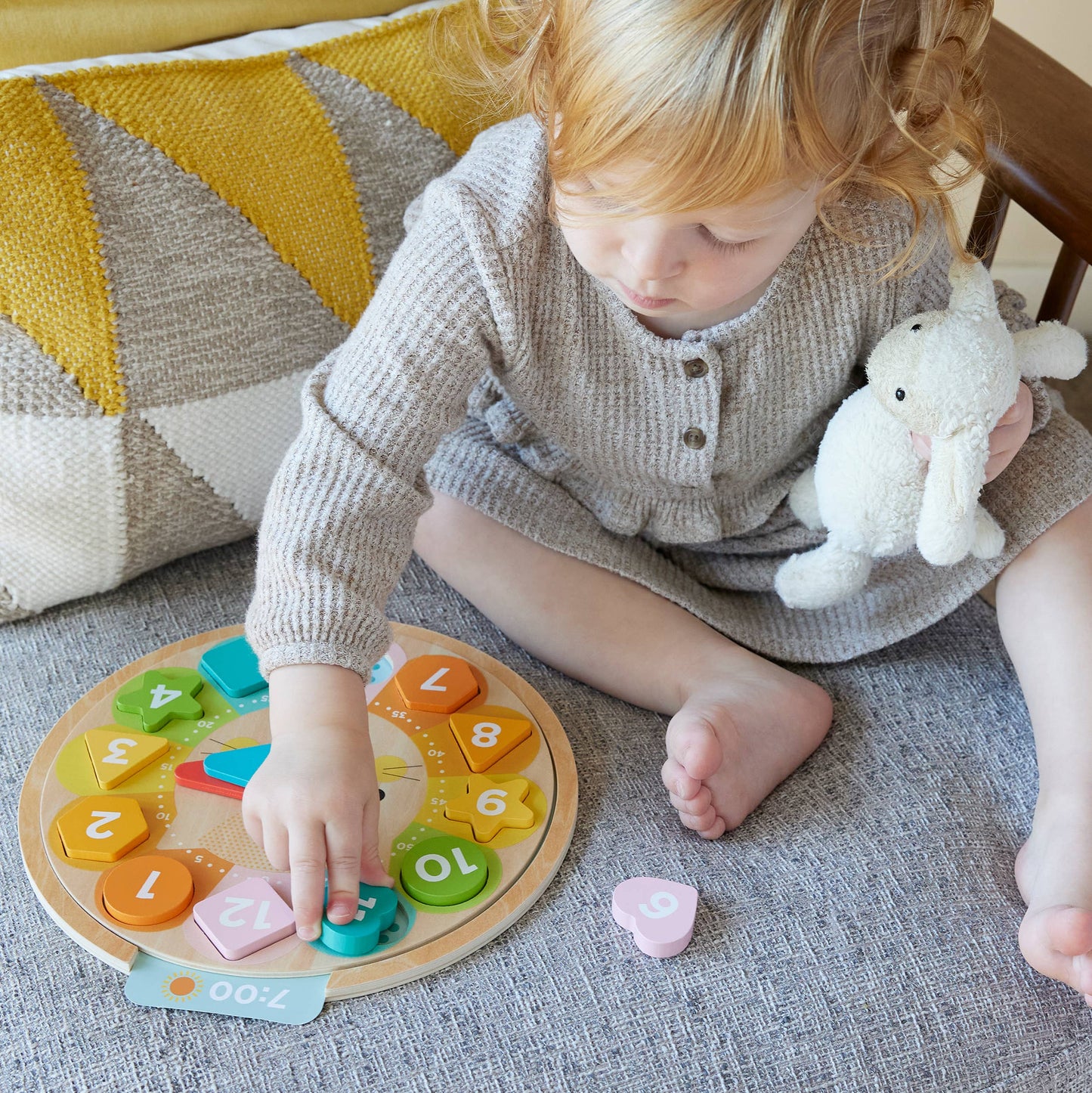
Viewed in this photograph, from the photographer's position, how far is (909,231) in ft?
2.56

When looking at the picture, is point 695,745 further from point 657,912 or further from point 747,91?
point 747,91

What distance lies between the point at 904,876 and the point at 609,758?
19 centimetres

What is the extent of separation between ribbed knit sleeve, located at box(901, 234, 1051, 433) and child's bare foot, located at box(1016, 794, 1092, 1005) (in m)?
0.26

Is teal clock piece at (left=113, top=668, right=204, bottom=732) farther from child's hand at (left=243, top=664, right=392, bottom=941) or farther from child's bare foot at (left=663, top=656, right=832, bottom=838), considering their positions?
child's bare foot at (left=663, top=656, right=832, bottom=838)

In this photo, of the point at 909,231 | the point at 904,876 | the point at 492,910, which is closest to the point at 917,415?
the point at 909,231

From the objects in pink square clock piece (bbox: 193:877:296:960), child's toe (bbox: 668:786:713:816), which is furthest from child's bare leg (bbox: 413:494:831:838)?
pink square clock piece (bbox: 193:877:296:960)

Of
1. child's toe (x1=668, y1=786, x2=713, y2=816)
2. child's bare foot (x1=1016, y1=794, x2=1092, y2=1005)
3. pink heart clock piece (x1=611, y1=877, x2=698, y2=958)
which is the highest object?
child's bare foot (x1=1016, y1=794, x2=1092, y2=1005)

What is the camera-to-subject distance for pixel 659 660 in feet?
2.60

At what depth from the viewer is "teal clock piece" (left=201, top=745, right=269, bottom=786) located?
0.68 m

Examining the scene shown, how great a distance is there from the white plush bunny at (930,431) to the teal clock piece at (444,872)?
1.01ft

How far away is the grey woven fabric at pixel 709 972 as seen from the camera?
0.57 m

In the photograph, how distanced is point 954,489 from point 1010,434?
0.25 feet

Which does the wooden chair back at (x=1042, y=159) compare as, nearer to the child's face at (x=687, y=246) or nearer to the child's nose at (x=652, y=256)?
the child's face at (x=687, y=246)

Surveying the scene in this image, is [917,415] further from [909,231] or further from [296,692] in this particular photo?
[296,692]
